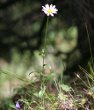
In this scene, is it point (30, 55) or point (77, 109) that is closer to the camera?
point (77, 109)

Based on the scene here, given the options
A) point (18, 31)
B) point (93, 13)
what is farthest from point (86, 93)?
point (18, 31)

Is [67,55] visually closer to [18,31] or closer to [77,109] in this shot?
[18,31]

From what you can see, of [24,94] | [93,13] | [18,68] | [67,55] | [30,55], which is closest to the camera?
[24,94]

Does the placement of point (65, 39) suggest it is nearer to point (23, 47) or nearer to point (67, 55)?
point (23, 47)

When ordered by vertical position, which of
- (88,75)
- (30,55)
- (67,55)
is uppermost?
(30,55)

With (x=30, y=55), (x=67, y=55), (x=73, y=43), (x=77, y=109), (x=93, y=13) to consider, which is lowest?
(x=77, y=109)

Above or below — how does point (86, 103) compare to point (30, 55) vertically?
below

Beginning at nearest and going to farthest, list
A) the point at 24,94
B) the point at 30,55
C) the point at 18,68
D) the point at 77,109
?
the point at 77,109
the point at 24,94
the point at 30,55
the point at 18,68

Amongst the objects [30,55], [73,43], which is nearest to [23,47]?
[30,55]

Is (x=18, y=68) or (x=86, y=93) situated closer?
(x=86, y=93)
